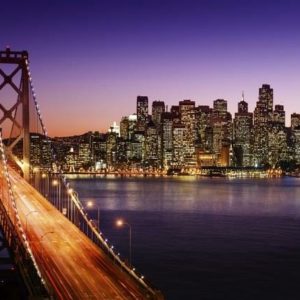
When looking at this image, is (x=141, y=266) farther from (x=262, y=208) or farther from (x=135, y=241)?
(x=262, y=208)

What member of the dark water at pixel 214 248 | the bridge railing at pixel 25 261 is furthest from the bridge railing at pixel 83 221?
the bridge railing at pixel 25 261

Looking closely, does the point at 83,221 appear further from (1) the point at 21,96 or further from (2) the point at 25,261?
(2) the point at 25,261

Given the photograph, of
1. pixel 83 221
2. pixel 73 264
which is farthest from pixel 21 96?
pixel 73 264

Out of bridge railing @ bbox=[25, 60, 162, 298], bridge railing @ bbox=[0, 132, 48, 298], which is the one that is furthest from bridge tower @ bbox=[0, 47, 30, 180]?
bridge railing @ bbox=[0, 132, 48, 298]

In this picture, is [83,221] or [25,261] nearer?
[25,261]

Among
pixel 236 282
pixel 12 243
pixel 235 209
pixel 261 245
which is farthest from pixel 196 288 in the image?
pixel 235 209

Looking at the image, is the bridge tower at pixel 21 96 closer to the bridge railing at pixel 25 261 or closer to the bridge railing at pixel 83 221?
the bridge railing at pixel 83 221

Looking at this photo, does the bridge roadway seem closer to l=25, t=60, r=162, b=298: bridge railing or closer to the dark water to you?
l=25, t=60, r=162, b=298: bridge railing

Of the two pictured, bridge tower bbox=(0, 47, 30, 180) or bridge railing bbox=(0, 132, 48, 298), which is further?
bridge tower bbox=(0, 47, 30, 180)
